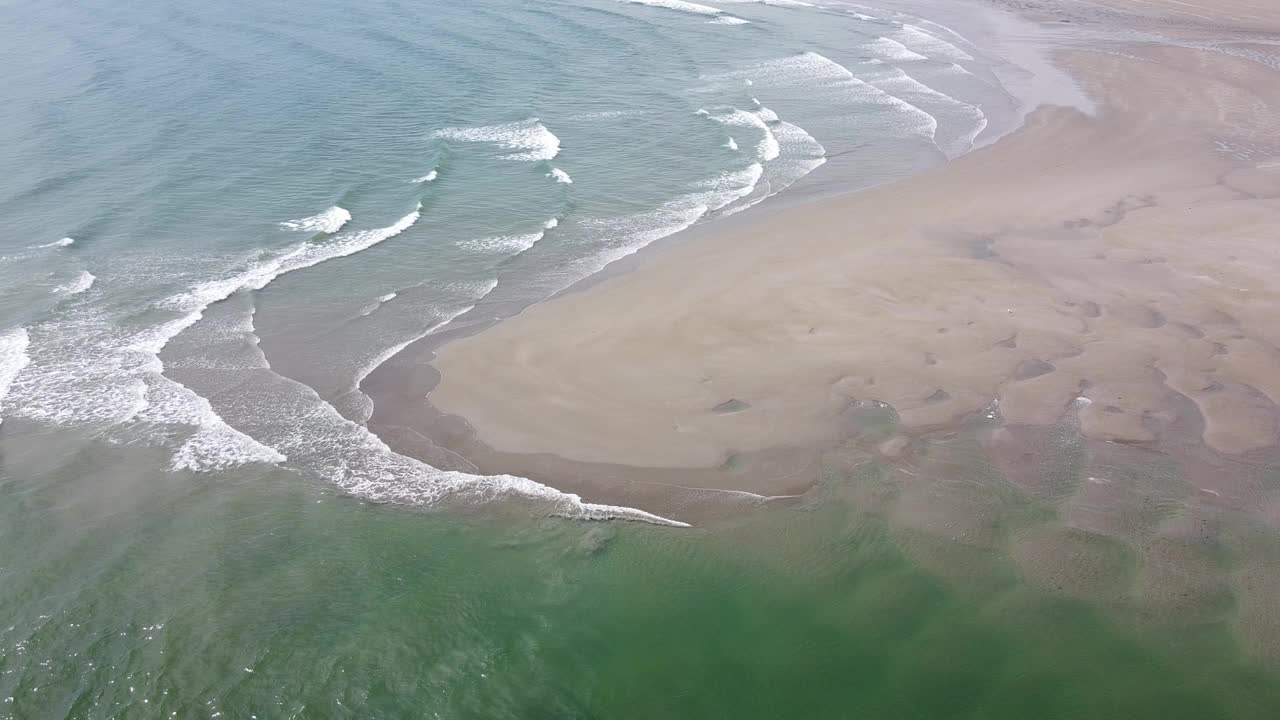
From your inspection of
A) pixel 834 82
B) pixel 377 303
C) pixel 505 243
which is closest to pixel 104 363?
pixel 377 303

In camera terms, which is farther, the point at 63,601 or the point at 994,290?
the point at 994,290

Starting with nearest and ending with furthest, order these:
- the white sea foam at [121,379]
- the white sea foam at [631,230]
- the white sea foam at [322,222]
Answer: the white sea foam at [121,379], the white sea foam at [631,230], the white sea foam at [322,222]

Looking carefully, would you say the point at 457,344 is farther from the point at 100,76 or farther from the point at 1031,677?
the point at 100,76

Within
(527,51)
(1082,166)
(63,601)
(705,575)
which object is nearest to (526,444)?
(705,575)

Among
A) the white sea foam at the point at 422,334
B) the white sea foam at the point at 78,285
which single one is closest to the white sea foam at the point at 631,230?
the white sea foam at the point at 422,334

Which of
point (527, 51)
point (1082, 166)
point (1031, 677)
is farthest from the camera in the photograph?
point (527, 51)

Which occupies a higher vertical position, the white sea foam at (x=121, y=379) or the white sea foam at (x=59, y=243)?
the white sea foam at (x=59, y=243)

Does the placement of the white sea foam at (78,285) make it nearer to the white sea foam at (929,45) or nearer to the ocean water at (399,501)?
the ocean water at (399,501)

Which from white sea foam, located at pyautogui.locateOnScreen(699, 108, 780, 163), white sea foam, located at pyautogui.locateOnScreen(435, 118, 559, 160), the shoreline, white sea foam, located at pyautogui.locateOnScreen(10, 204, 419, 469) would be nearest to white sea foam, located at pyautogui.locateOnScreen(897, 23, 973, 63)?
white sea foam, located at pyautogui.locateOnScreen(699, 108, 780, 163)
